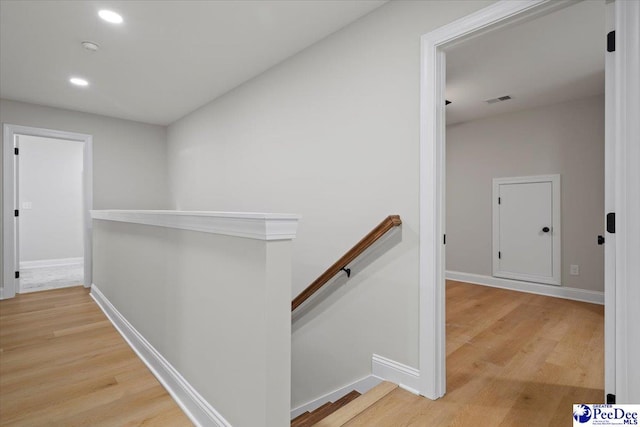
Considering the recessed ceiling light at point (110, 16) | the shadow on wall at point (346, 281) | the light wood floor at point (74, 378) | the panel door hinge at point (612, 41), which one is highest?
the recessed ceiling light at point (110, 16)

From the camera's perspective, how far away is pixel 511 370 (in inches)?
85.7

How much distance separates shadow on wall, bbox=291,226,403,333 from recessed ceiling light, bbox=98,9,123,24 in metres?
2.45

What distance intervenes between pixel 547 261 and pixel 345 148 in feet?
11.6

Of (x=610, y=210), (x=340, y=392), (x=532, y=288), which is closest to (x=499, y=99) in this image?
(x=532, y=288)

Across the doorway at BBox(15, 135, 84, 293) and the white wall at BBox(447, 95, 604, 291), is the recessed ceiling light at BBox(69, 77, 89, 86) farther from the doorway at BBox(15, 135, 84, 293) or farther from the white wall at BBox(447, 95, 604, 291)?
the white wall at BBox(447, 95, 604, 291)

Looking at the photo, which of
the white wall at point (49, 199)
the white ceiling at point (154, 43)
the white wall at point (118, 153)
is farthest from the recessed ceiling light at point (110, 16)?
the white wall at point (49, 199)

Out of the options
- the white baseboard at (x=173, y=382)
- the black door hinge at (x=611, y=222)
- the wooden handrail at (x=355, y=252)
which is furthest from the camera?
the wooden handrail at (x=355, y=252)

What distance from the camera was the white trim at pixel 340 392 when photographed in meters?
2.09

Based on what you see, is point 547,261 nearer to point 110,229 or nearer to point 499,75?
point 499,75

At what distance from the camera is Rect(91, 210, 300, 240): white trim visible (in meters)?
1.21

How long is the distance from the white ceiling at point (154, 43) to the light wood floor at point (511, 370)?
2.46 m

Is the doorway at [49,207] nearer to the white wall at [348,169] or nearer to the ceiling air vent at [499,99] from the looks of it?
the white wall at [348,169]

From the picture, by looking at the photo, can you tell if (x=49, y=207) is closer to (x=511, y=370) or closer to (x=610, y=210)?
(x=511, y=370)

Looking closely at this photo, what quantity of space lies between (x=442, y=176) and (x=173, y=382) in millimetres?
1959
